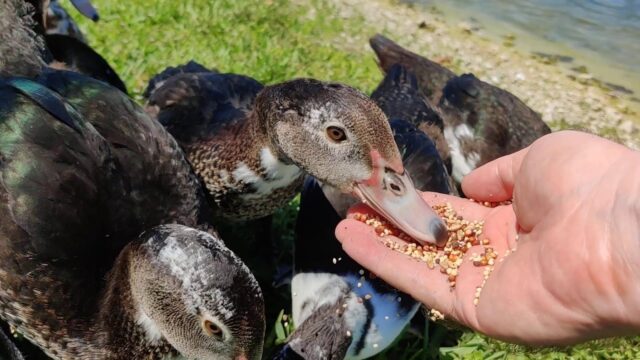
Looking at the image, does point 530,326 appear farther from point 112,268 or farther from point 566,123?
point 566,123

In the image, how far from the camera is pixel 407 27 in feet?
28.3

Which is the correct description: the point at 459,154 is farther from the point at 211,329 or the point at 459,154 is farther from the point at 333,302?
the point at 211,329

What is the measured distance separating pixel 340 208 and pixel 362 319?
0.59 meters

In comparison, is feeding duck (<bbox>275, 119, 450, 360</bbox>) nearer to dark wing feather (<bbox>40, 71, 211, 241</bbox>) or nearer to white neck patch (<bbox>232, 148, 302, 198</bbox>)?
white neck patch (<bbox>232, 148, 302, 198</bbox>)

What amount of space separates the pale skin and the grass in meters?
1.85

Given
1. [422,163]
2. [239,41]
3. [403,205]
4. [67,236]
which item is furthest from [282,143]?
[239,41]

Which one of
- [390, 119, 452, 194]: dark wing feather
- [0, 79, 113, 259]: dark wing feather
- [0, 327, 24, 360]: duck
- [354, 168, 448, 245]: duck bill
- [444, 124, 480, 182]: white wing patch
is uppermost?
[0, 79, 113, 259]: dark wing feather

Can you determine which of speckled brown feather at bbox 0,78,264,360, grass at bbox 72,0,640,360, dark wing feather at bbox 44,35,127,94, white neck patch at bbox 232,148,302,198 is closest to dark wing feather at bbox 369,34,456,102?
grass at bbox 72,0,640,360

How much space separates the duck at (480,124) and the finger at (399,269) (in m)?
2.23

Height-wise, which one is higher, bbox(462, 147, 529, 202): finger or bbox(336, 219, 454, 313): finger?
bbox(462, 147, 529, 202): finger

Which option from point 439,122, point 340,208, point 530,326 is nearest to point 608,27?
point 439,122

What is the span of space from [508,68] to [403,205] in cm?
510

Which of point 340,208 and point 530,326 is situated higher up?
point 530,326

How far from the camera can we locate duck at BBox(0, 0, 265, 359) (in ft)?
9.76
